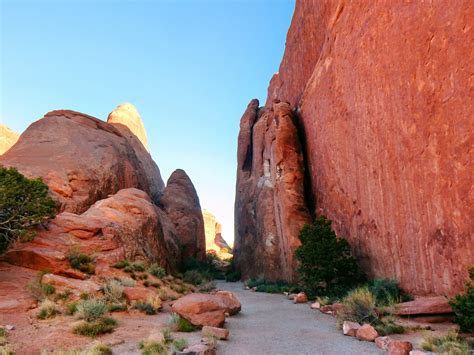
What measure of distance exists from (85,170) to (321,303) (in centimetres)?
1873

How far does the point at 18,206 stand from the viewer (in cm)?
1340

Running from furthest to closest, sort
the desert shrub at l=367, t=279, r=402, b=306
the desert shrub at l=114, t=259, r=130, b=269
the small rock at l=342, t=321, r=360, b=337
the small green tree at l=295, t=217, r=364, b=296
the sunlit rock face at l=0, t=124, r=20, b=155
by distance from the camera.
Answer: the sunlit rock face at l=0, t=124, r=20, b=155 → the small green tree at l=295, t=217, r=364, b=296 → the desert shrub at l=114, t=259, r=130, b=269 → the desert shrub at l=367, t=279, r=402, b=306 → the small rock at l=342, t=321, r=360, b=337

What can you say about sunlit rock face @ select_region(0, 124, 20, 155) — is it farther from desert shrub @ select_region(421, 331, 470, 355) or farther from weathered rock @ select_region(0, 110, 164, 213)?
desert shrub @ select_region(421, 331, 470, 355)

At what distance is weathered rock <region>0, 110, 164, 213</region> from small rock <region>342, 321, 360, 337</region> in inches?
703

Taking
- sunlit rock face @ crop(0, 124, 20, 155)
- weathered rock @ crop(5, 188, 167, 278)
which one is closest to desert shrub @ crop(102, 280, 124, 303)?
weathered rock @ crop(5, 188, 167, 278)

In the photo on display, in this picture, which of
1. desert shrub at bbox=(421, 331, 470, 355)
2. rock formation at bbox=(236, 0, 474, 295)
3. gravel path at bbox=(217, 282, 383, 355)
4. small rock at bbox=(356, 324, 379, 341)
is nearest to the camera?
desert shrub at bbox=(421, 331, 470, 355)

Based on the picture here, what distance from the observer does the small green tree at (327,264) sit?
1692 centimetres

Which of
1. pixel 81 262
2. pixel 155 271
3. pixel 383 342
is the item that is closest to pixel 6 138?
pixel 155 271

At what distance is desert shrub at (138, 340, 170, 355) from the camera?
23.8 ft

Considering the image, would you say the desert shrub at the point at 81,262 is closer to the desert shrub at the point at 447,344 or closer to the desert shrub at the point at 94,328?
the desert shrub at the point at 94,328

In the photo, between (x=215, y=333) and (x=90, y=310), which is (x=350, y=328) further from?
(x=90, y=310)

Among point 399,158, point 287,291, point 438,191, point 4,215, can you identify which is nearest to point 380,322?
point 438,191

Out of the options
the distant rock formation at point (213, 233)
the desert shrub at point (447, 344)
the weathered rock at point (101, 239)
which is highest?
the distant rock formation at point (213, 233)

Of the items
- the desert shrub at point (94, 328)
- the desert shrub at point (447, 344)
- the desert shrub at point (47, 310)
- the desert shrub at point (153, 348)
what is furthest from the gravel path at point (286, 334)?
the desert shrub at point (47, 310)
